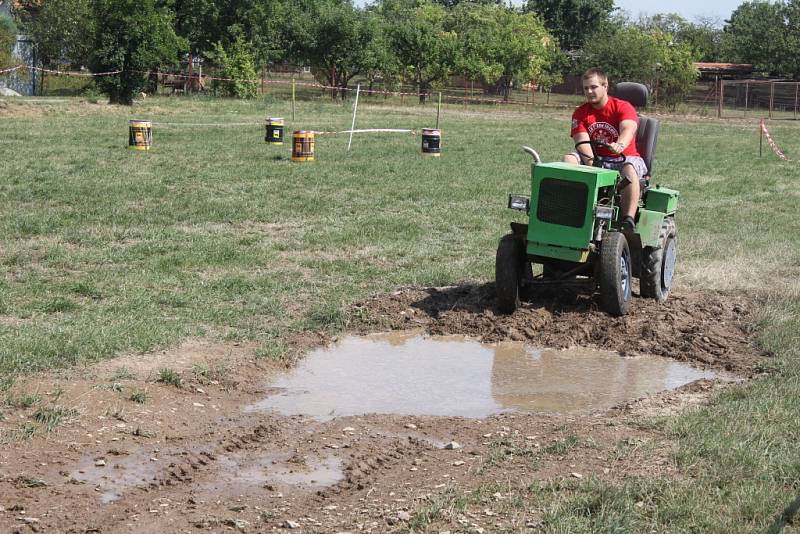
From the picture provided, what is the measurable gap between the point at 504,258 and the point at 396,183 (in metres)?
8.83

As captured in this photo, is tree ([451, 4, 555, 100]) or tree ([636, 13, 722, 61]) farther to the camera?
tree ([636, 13, 722, 61])

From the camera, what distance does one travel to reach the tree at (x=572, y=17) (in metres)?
89.0

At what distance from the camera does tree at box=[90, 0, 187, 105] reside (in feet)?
127

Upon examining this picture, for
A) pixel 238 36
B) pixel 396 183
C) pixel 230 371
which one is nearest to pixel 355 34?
pixel 238 36

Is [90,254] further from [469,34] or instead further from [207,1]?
[469,34]

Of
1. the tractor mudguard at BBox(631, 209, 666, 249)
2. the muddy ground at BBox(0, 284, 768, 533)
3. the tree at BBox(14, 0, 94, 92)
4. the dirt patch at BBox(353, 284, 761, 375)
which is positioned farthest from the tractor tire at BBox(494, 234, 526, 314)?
the tree at BBox(14, 0, 94, 92)

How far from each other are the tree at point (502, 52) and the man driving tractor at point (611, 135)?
5063 centimetres

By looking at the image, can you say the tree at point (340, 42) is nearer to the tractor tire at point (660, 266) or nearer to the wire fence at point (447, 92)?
the wire fence at point (447, 92)

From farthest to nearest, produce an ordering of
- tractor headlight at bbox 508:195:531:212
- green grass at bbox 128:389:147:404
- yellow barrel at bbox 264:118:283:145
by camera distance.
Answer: yellow barrel at bbox 264:118:283:145
tractor headlight at bbox 508:195:531:212
green grass at bbox 128:389:147:404

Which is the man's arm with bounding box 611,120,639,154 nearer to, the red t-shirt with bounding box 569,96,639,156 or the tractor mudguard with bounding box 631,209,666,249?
the red t-shirt with bounding box 569,96,639,156

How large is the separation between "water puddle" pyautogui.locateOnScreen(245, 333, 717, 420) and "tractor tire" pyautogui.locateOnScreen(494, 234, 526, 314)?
517mm

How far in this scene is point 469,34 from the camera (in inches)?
2447

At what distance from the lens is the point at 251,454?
5676 millimetres

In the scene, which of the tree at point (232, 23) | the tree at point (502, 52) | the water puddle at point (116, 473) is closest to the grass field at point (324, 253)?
the water puddle at point (116, 473)
